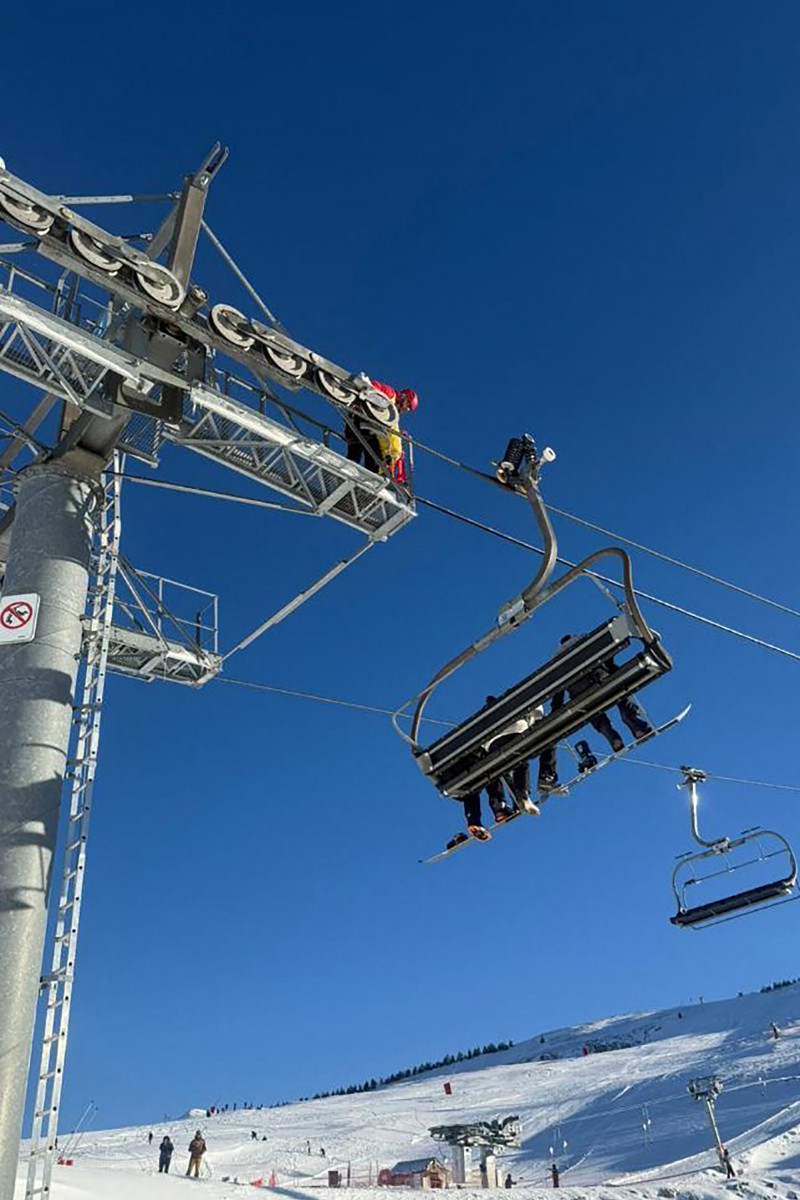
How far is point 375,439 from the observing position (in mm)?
12711

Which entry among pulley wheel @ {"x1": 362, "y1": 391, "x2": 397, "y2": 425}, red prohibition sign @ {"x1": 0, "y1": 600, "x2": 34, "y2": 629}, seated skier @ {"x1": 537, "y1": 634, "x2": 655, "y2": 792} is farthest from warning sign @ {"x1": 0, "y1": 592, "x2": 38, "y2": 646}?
seated skier @ {"x1": 537, "y1": 634, "x2": 655, "y2": 792}

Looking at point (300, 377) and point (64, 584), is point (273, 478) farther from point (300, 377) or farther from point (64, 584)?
point (64, 584)

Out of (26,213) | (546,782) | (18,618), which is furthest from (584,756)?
(26,213)

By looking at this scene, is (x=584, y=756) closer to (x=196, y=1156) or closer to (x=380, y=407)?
(x=380, y=407)

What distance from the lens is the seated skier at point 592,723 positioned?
34.0ft

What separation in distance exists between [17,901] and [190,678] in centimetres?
712

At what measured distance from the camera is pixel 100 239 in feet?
35.3

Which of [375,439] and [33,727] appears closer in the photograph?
[33,727]

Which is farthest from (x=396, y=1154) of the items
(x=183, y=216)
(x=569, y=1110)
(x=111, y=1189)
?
(x=183, y=216)

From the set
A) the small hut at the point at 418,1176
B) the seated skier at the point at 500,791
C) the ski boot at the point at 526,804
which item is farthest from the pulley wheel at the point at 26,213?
the small hut at the point at 418,1176

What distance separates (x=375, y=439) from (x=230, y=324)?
89.7 inches

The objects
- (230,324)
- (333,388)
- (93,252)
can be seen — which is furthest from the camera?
(333,388)

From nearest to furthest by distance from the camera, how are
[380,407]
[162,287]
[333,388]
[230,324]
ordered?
[162,287], [230,324], [333,388], [380,407]

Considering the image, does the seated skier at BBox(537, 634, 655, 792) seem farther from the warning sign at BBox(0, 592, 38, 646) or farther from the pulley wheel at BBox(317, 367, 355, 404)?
the warning sign at BBox(0, 592, 38, 646)
